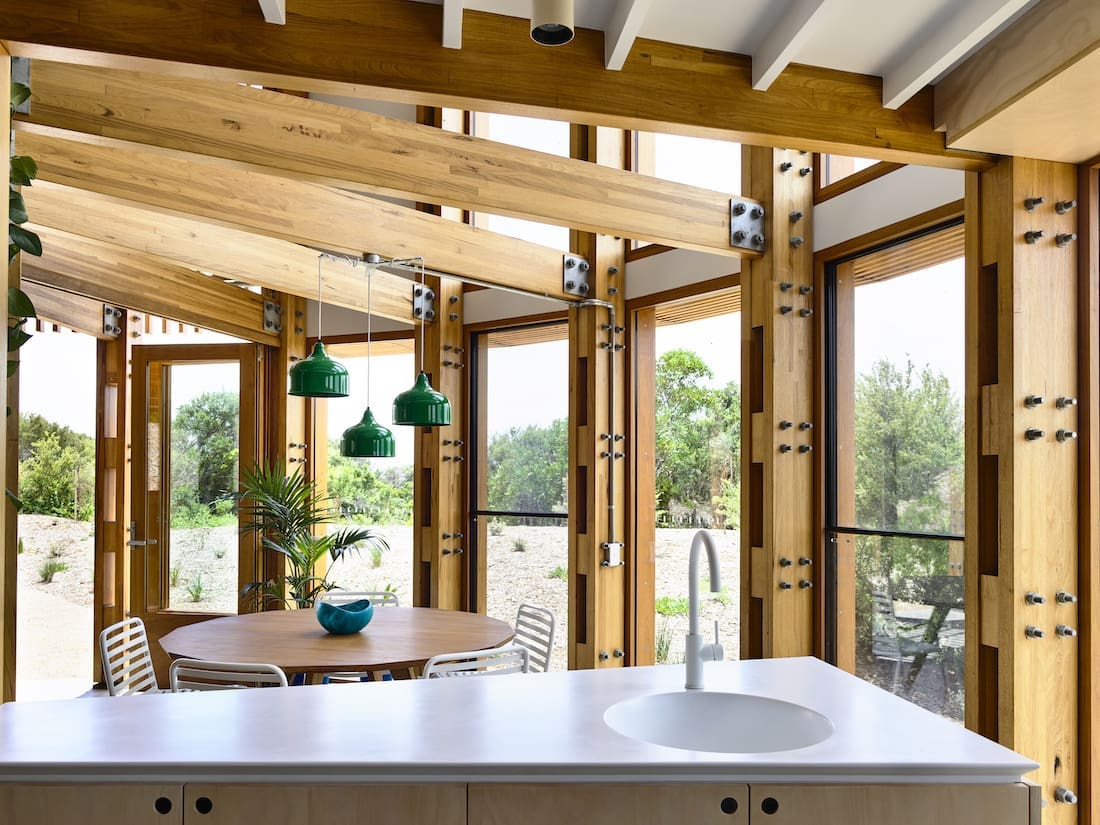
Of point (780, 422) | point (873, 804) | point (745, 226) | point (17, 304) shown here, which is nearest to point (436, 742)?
point (873, 804)

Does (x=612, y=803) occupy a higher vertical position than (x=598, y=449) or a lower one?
lower

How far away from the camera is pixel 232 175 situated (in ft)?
12.1

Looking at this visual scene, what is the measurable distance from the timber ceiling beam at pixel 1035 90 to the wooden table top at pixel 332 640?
2.59m

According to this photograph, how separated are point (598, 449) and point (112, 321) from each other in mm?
3410

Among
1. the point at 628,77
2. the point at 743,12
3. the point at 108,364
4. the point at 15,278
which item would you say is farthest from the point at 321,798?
the point at 108,364

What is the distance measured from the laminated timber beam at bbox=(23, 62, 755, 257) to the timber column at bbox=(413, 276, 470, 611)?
7.31 ft

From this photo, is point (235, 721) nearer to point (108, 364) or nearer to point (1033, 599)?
point (1033, 599)

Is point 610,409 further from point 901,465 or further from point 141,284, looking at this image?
point 141,284

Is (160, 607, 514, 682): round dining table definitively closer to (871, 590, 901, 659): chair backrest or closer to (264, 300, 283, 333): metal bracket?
(871, 590, 901, 659): chair backrest

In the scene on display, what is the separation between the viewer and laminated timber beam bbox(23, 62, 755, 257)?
2.82m

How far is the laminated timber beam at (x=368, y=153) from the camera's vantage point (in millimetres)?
2816

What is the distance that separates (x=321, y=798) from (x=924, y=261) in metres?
3.00

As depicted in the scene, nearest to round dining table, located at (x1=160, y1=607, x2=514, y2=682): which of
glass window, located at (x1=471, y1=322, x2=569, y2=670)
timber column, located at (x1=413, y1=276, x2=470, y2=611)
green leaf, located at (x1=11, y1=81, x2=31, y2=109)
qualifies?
glass window, located at (x1=471, y1=322, x2=569, y2=670)

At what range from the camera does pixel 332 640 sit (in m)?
3.84
